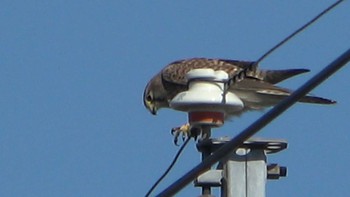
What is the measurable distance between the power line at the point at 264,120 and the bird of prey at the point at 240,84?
156 inches

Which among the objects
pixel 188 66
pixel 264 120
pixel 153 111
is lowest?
pixel 264 120

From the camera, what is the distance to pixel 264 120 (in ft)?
15.7

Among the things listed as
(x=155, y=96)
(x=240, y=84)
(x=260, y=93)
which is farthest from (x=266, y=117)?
(x=155, y=96)

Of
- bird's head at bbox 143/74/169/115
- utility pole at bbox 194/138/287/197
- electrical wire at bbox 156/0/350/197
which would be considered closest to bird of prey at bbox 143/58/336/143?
bird's head at bbox 143/74/169/115

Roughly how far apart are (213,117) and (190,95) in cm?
19

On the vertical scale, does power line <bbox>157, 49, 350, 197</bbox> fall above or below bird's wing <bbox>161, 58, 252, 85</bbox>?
below

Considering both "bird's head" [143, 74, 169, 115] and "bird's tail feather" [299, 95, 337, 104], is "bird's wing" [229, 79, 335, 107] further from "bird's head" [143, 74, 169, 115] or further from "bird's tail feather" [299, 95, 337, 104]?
"bird's head" [143, 74, 169, 115]

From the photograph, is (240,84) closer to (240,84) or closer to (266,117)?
(240,84)

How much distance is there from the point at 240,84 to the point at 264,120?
16.2 feet

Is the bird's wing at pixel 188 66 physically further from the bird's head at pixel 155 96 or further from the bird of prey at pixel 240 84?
the bird's head at pixel 155 96

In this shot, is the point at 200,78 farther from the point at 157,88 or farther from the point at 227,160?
the point at 157,88

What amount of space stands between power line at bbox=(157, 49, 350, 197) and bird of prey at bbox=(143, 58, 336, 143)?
3.97 m

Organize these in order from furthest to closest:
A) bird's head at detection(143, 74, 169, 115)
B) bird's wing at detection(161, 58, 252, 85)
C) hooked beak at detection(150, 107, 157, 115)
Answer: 1. hooked beak at detection(150, 107, 157, 115)
2. bird's head at detection(143, 74, 169, 115)
3. bird's wing at detection(161, 58, 252, 85)

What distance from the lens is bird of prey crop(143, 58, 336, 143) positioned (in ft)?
32.8
